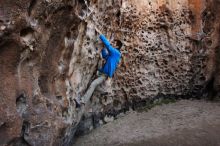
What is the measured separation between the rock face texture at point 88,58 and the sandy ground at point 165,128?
0.28 metres

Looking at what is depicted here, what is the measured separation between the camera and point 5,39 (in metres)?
3.82

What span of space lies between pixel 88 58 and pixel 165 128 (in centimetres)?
211

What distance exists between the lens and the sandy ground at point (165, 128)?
6324 millimetres

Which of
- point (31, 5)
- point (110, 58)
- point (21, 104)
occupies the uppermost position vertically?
point (31, 5)

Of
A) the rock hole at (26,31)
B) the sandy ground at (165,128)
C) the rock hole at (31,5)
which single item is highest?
the rock hole at (31,5)

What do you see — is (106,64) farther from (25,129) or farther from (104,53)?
(25,129)

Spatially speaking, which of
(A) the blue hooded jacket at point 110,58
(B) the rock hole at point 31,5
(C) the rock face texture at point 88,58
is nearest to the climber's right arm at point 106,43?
(A) the blue hooded jacket at point 110,58

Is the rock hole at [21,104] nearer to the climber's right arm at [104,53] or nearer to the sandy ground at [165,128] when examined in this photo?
the sandy ground at [165,128]

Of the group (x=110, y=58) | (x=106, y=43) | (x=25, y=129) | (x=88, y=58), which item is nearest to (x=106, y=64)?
(x=110, y=58)

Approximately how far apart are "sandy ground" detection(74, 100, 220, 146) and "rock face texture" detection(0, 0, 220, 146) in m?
0.28

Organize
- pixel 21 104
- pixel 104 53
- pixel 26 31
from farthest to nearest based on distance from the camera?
pixel 104 53 < pixel 21 104 < pixel 26 31

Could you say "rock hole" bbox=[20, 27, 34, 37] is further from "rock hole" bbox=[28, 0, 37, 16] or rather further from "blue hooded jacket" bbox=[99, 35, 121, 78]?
"blue hooded jacket" bbox=[99, 35, 121, 78]

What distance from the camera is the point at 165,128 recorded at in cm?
694

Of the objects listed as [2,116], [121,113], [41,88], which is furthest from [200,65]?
[2,116]
